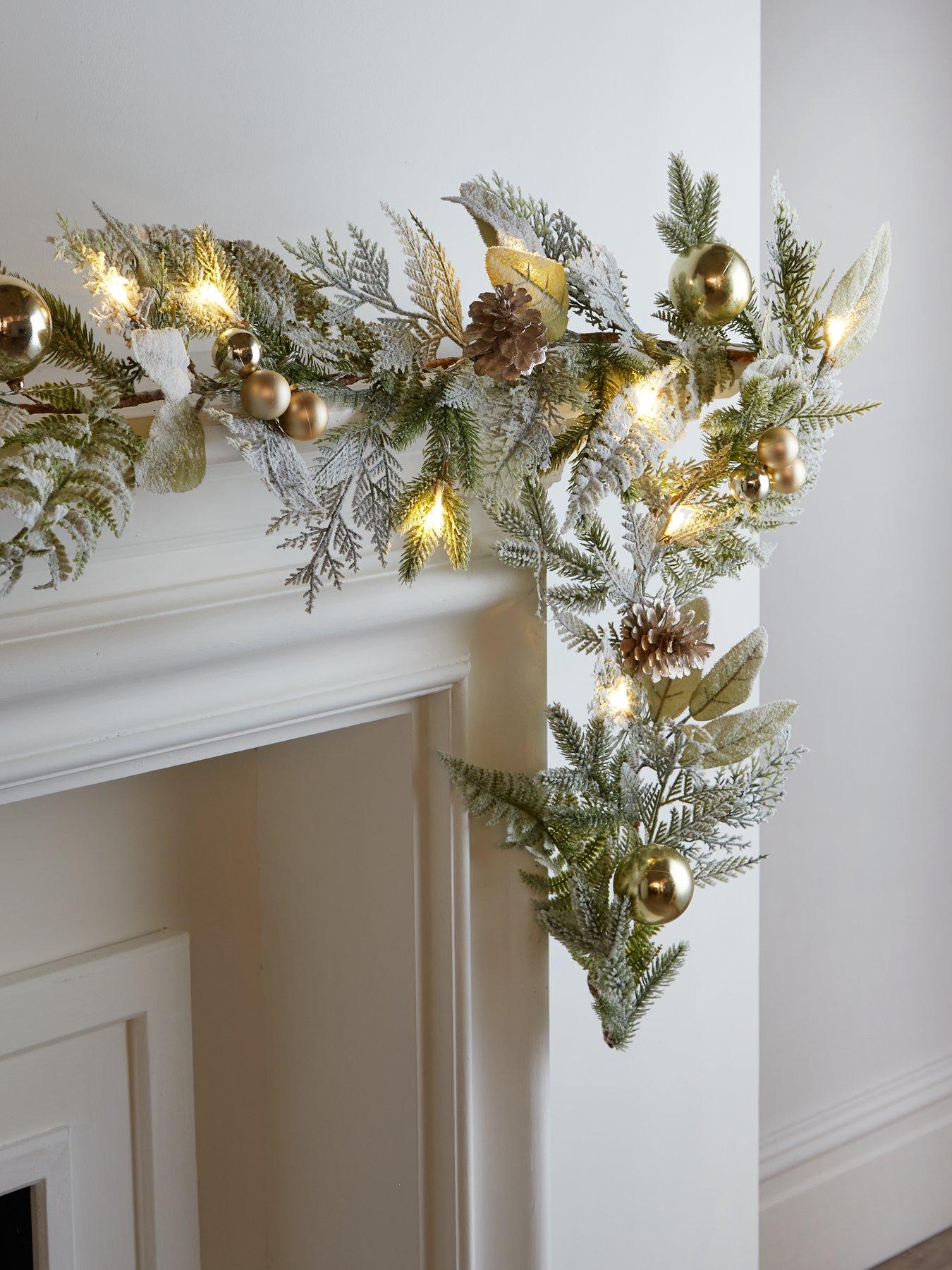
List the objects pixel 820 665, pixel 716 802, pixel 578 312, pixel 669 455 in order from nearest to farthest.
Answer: pixel 578 312
pixel 716 802
pixel 669 455
pixel 820 665

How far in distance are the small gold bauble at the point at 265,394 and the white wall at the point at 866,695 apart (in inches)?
39.0

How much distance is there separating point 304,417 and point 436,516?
0.12m

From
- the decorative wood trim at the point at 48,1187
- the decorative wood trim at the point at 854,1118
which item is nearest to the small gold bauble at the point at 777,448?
the decorative wood trim at the point at 48,1187

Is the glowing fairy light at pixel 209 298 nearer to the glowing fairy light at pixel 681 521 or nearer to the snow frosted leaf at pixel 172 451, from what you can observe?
the snow frosted leaf at pixel 172 451

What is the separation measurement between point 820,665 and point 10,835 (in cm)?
100

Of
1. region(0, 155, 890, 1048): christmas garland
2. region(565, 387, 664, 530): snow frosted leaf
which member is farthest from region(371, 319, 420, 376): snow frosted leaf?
region(565, 387, 664, 530): snow frosted leaf

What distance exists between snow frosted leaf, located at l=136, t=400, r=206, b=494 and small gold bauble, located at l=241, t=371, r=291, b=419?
28mm

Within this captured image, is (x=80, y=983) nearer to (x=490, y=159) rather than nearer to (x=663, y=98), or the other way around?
(x=490, y=159)

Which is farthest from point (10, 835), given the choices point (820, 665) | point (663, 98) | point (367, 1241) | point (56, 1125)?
point (820, 665)

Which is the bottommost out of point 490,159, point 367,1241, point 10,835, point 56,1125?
point 367,1241

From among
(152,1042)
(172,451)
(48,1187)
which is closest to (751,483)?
(172,451)

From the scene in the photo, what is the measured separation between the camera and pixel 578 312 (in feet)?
2.22

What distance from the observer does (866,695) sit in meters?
1.56

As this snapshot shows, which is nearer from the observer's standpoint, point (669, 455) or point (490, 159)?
point (490, 159)
